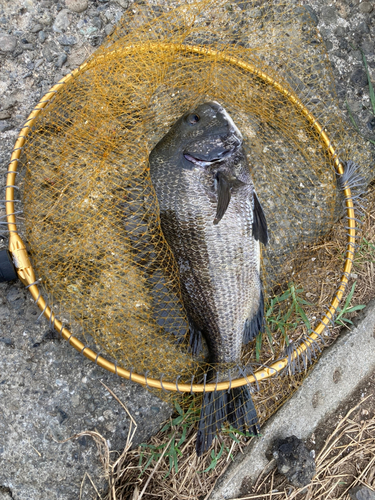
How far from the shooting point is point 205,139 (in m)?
2.56

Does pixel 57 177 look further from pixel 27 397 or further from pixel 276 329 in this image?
pixel 276 329

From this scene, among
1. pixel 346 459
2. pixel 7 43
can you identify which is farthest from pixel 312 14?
pixel 346 459

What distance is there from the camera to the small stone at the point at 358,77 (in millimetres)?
3258

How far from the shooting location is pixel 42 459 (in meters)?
2.68

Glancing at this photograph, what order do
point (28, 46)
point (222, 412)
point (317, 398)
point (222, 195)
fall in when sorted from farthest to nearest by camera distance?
point (317, 398) → point (28, 46) → point (222, 412) → point (222, 195)

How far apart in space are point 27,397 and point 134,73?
7.34 feet

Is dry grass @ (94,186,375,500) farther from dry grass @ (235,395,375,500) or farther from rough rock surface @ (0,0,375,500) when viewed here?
rough rock surface @ (0,0,375,500)

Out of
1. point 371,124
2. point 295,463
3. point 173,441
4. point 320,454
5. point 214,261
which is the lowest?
point 320,454

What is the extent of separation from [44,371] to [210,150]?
1.80 m

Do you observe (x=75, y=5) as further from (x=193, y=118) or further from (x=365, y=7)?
(x=365, y=7)

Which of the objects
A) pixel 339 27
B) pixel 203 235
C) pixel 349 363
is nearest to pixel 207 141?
pixel 203 235

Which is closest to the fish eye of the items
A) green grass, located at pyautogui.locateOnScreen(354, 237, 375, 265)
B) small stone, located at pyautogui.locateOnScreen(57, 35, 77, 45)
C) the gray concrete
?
small stone, located at pyautogui.locateOnScreen(57, 35, 77, 45)

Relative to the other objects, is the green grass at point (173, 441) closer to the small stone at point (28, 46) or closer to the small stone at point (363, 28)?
the small stone at point (28, 46)

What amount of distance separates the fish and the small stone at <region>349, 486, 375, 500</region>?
126cm
